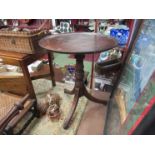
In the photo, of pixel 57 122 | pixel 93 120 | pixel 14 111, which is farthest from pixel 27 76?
pixel 93 120

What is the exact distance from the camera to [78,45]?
1.20m

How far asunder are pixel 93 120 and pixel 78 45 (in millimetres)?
779

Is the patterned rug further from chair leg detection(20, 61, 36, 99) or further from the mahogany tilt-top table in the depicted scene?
chair leg detection(20, 61, 36, 99)

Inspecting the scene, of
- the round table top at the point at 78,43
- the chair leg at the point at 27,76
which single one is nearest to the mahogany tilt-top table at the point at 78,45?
the round table top at the point at 78,43

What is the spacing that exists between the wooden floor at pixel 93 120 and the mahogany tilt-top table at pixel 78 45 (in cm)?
9

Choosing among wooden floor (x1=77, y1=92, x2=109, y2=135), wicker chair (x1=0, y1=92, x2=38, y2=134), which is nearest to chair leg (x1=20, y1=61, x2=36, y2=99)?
wicker chair (x1=0, y1=92, x2=38, y2=134)

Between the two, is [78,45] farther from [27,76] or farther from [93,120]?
[93,120]

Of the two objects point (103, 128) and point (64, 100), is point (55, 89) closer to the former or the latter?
point (64, 100)

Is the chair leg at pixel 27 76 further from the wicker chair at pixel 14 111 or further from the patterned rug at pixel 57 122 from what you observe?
the patterned rug at pixel 57 122

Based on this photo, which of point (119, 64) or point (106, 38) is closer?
point (106, 38)

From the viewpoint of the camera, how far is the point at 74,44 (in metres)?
1.23
